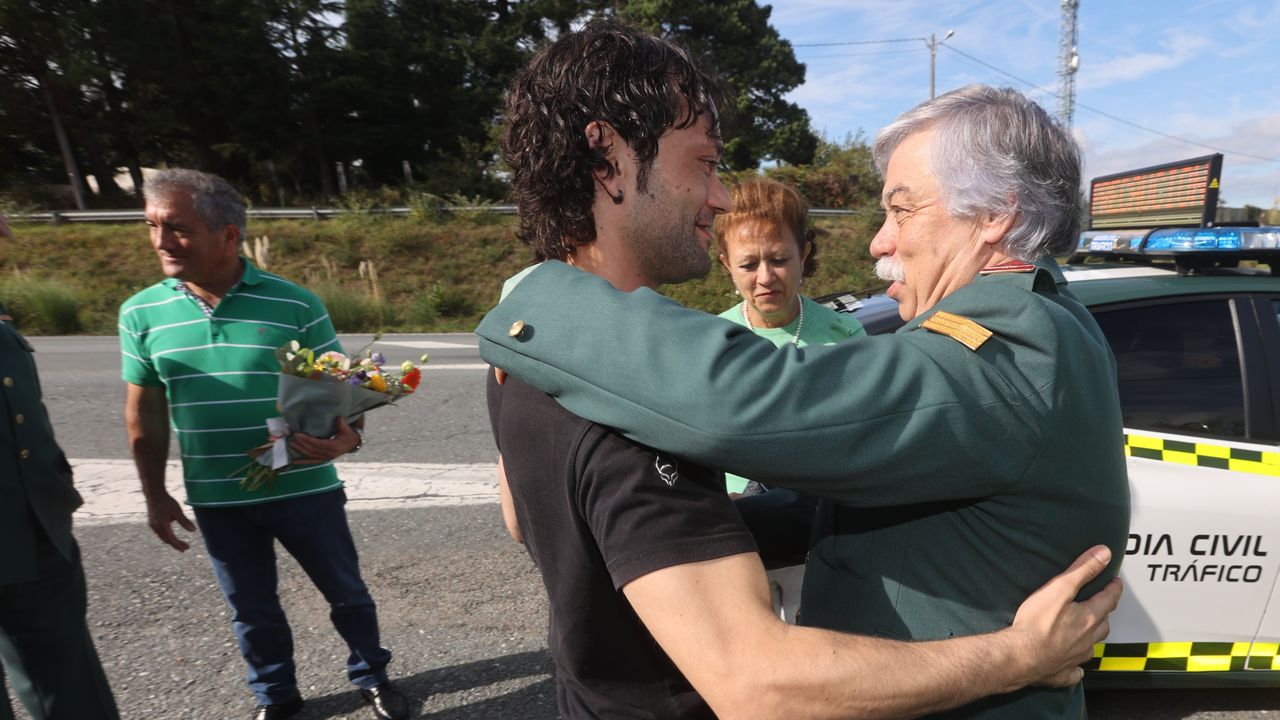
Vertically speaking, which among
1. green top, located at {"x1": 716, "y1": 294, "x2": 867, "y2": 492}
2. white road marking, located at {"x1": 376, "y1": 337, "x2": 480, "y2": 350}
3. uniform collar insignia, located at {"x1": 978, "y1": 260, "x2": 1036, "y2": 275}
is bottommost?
white road marking, located at {"x1": 376, "y1": 337, "x2": 480, "y2": 350}

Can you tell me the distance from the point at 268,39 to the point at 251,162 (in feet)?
15.7

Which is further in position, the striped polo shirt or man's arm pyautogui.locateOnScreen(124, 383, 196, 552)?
man's arm pyautogui.locateOnScreen(124, 383, 196, 552)

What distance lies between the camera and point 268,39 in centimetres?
2888

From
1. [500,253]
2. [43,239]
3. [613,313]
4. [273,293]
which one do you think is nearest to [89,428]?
[273,293]

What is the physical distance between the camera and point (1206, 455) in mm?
2529

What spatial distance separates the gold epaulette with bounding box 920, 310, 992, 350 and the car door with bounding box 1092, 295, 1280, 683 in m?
1.94

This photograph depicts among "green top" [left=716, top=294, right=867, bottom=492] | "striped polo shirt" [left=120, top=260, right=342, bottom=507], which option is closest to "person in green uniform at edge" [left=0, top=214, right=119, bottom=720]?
"striped polo shirt" [left=120, top=260, right=342, bottom=507]

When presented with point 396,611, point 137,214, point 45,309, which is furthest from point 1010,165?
point 137,214

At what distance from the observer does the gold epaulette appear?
99 cm

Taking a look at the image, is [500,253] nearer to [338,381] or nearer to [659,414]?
[338,381]

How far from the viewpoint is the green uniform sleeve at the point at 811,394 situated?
912mm

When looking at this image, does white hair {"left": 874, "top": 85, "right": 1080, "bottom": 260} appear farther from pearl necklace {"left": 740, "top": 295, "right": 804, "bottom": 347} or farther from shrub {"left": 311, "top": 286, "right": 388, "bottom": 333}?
shrub {"left": 311, "top": 286, "right": 388, "bottom": 333}

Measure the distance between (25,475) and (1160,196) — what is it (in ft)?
14.7

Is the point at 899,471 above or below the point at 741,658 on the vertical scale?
above
